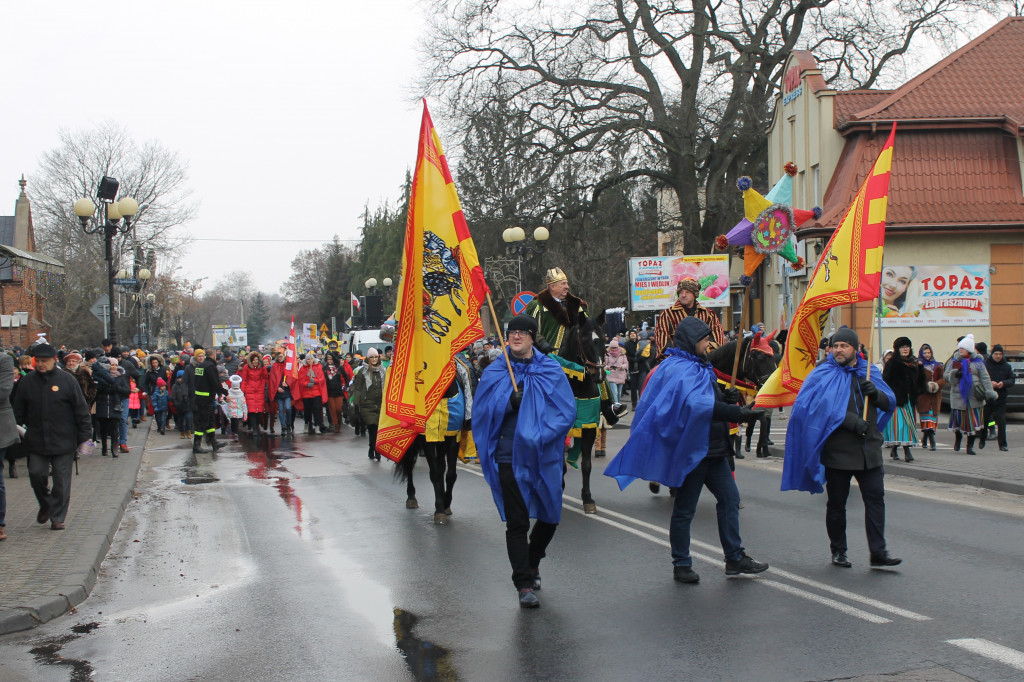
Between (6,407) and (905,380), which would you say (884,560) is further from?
(905,380)

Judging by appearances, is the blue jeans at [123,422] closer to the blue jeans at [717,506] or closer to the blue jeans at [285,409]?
the blue jeans at [285,409]

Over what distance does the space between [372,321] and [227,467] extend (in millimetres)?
30165

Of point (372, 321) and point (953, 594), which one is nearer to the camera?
point (953, 594)

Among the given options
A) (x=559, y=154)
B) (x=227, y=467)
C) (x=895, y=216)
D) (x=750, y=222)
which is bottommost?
(x=227, y=467)

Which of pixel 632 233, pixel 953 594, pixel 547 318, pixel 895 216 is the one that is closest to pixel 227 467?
pixel 547 318

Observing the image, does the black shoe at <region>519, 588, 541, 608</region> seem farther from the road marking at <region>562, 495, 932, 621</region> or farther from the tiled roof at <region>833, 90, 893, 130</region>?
the tiled roof at <region>833, 90, 893, 130</region>

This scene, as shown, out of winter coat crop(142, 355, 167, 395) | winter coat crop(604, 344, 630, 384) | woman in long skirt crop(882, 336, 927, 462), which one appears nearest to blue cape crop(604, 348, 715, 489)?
woman in long skirt crop(882, 336, 927, 462)

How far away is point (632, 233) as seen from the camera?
4138cm

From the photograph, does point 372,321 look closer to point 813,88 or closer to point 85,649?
point 813,88

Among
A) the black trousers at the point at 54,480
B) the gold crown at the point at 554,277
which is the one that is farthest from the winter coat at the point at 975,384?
the black trousers at the point at 54,480

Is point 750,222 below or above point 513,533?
above

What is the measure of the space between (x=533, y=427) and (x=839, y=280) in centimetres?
369

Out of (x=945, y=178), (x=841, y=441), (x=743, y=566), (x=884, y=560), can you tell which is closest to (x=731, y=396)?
(x=841, y=441)

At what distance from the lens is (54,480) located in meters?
10.4
